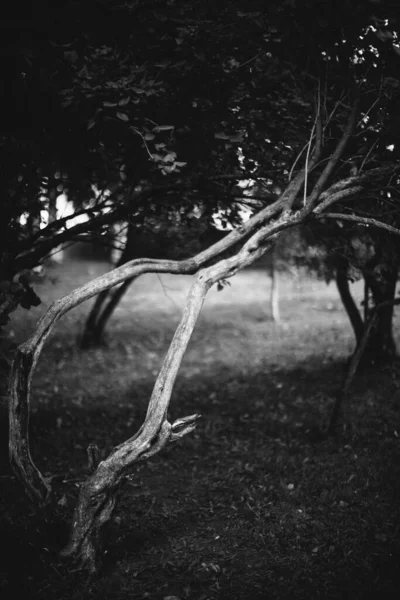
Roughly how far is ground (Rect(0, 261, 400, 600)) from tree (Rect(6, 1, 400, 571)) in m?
0.48

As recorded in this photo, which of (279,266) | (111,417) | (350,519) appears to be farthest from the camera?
(279,266)

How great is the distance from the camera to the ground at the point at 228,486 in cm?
377

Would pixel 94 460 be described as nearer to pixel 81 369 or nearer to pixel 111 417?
pixel 111 417

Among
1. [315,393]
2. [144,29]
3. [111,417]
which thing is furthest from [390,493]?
[144,29]

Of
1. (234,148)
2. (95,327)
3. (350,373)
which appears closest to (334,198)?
(234,148)

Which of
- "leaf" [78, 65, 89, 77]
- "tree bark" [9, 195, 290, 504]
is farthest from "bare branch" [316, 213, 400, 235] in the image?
"leaf" [78, 65, 89, 77]

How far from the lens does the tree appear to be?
11.6 feet

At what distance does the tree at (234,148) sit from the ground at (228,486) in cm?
48

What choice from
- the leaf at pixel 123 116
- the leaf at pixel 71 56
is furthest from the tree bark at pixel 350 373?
the leaf at pixel 71 56

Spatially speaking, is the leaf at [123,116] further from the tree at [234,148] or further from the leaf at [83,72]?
the leaf at [83,72]

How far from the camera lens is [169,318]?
1677cm

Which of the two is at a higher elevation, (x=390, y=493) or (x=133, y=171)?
(x=133, y=171)

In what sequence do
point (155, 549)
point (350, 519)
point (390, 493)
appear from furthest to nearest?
point (390, 493) → point (350, 519) → point (155, 549)

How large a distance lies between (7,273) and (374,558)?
478cm
